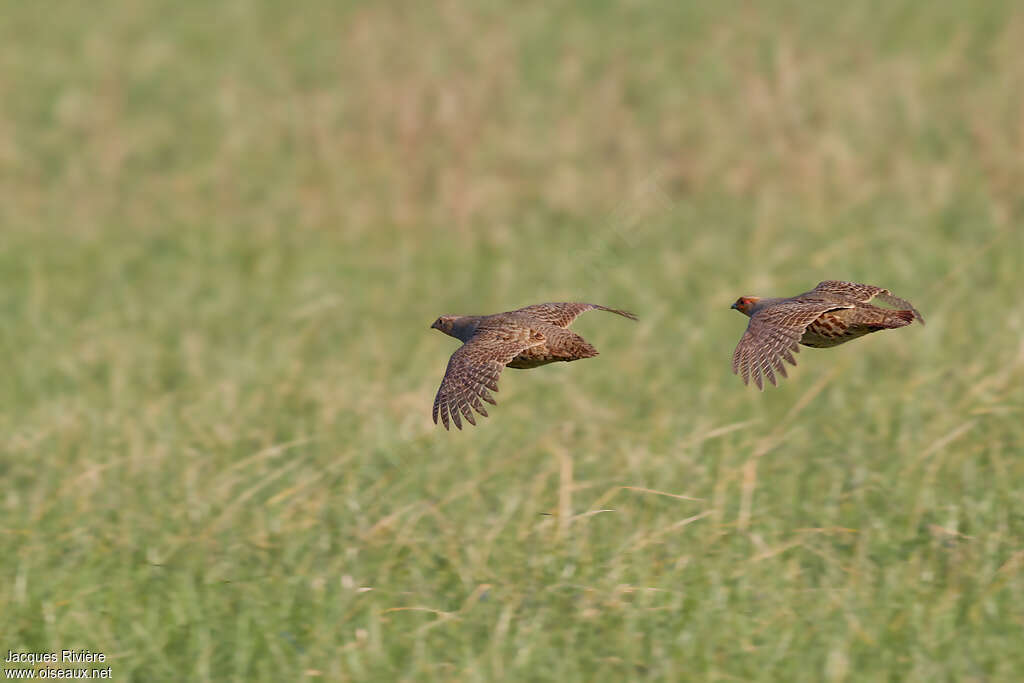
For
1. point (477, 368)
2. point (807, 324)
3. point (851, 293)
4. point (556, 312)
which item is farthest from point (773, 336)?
point (477, 368)

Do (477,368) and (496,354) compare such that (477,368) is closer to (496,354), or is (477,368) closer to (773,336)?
(496,354)

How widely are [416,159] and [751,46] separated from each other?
125 inches

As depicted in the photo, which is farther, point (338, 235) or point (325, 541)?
point (338, 235)

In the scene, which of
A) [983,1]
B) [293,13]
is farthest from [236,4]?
[983,1]

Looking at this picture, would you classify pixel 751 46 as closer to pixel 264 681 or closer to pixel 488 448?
pixel 488 448

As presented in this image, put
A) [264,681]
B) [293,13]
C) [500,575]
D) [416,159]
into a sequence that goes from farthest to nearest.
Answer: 1. [293,13]
2. [416,159]
3. [500,575]
4. [264,681]

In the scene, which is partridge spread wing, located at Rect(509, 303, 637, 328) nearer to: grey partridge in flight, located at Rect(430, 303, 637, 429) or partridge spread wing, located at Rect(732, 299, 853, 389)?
grey partridge in flight, located at Rect(430, 303, 637, 429)

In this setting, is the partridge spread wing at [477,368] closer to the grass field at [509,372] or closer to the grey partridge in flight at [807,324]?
the grass field at [509,372]

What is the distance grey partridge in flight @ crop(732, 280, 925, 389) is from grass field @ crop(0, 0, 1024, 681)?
1.21 ft

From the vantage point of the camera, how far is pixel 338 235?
1051 cm

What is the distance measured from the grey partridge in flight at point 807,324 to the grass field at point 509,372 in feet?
1.21

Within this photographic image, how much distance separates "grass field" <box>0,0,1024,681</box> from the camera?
183 inches

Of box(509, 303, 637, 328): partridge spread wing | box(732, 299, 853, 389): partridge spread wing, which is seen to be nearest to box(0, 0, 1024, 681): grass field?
box(509, 303, 637, 328): partridge spread wing

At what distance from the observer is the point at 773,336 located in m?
2.96
